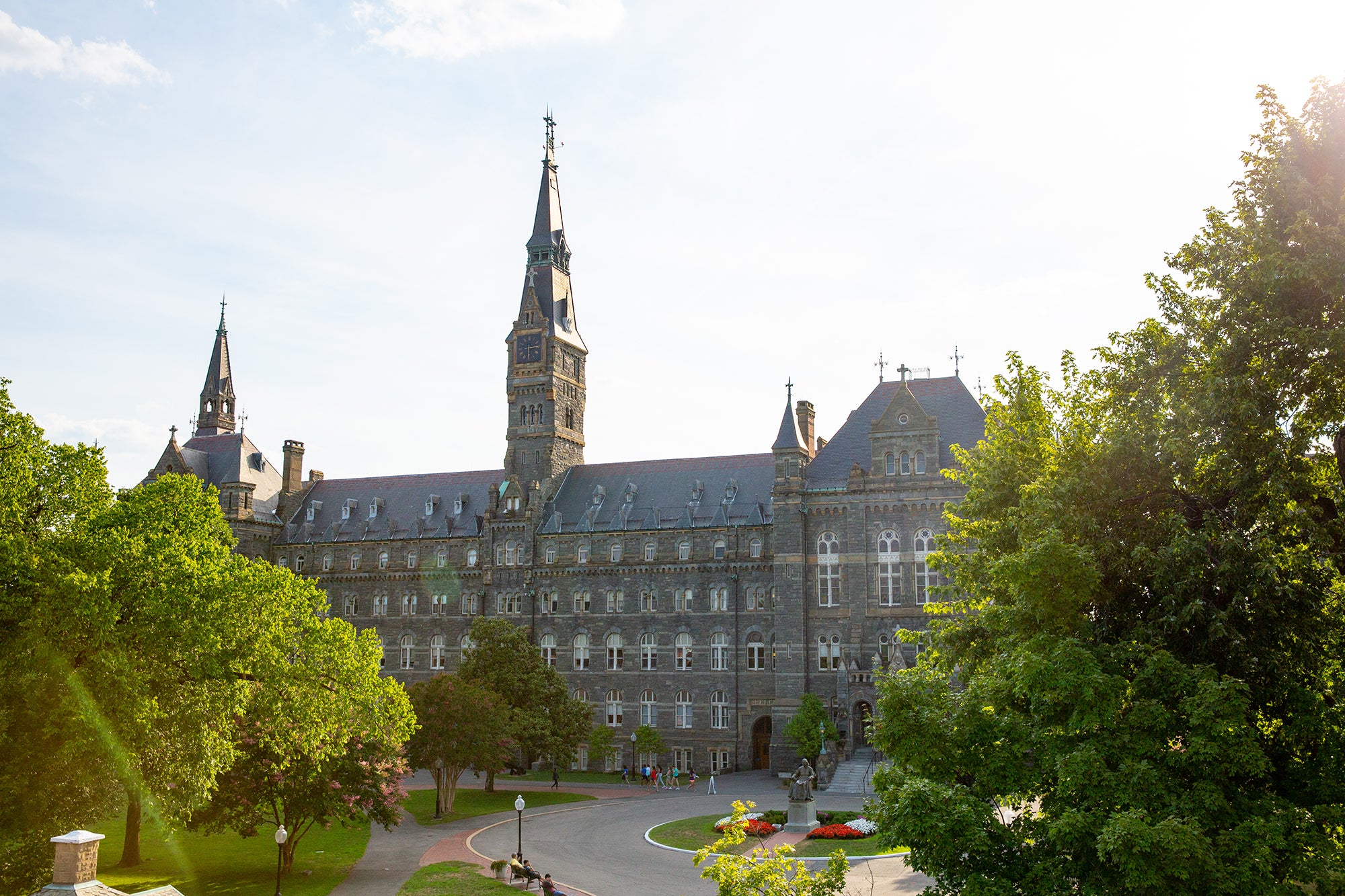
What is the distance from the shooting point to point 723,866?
2069 cm

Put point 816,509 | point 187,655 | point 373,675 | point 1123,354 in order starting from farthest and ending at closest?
point 816,509 < point 373,675 < point 187,655 < point 1123,354

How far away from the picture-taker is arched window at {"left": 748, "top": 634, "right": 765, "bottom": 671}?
70.6 m

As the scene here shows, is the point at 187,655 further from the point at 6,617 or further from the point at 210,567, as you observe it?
the point at 6,617

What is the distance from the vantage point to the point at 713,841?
4191 cm

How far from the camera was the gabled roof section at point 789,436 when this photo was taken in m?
68.0

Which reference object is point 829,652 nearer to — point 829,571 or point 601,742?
point 829,571

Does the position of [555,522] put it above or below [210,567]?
above

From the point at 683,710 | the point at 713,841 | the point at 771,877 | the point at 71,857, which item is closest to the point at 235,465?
the point at 683,710

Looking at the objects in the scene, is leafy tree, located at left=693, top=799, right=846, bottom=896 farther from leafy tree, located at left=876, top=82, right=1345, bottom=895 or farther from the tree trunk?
the tree trunk

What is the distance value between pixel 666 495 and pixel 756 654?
43.5 ft

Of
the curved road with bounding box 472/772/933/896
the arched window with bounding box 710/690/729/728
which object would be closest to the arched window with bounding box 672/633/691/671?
the arched window with bounding box 710/690/729/728

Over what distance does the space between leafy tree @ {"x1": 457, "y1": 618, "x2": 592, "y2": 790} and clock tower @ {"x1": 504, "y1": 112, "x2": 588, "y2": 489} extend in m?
18.8

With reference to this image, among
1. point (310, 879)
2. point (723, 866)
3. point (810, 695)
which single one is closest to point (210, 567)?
point (310, 879)

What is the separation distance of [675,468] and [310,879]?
1787 inches
